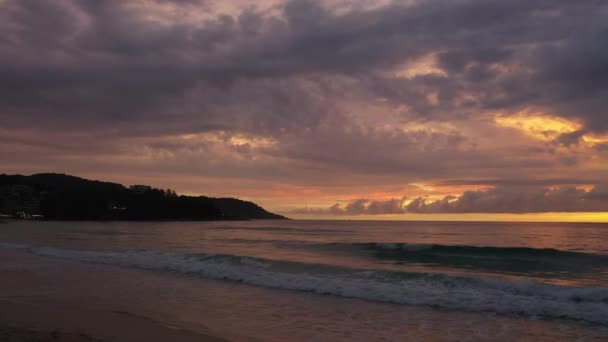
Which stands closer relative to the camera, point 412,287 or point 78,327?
point 78,327

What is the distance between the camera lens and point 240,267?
65.4 ft

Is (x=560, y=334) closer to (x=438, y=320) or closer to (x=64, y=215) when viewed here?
(x=438, y=320)

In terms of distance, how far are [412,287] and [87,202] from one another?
149m

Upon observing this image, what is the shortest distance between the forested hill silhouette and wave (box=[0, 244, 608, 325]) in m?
136

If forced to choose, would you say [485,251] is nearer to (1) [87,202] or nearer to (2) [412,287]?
(2) [412,287]

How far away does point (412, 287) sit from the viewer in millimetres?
15250

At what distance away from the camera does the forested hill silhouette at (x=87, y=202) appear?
143 meters

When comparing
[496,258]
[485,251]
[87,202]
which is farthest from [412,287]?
[87,202]

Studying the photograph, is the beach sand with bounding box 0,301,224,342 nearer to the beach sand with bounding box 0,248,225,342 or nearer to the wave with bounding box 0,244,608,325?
the beach sand with bounding box 0,248,225,342

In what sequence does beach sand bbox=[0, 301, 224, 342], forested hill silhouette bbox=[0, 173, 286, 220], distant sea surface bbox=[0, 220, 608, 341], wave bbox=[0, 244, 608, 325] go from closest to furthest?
beach sand bbox=[0, 301, 224, 342] < distant sea surface bbox=[0, 220, 608, 341] < wave bbox=[0, 244, 608, 325] < forested hill silhouette bbox=[0, 173, 286, 220]

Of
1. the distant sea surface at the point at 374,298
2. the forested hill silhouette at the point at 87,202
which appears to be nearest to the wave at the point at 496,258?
the distant sea surface at the point at 374,298

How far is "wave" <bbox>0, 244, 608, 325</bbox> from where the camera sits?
1241 centimetres

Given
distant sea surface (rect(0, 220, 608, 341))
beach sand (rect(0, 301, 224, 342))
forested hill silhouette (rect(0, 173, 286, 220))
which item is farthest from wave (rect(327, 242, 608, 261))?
forested hill silhouette (rect(0, 173, 286, 220))

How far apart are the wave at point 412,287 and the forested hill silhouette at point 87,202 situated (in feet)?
445
